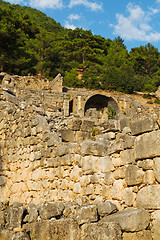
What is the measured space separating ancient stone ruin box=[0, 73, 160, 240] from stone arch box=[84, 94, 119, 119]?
21.1 meters

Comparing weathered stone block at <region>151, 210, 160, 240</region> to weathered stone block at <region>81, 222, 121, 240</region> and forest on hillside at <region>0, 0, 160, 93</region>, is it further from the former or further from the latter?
forest on hillside at <region>0, 0, 160, 93</region>

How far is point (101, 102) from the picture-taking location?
95.6ft

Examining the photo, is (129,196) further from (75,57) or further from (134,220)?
(75,57)

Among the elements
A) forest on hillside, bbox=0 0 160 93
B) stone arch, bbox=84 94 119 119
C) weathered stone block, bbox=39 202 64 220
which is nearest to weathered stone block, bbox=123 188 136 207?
weathered stone block, bbox=39 202 64 220

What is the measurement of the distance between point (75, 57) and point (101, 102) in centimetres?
1500

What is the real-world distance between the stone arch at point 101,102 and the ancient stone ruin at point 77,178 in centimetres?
2115

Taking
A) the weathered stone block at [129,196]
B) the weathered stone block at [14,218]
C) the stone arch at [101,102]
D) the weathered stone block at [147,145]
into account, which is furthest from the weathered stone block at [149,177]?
the stone arch at [101,102]

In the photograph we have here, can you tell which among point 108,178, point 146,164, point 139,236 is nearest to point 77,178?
point 108,178

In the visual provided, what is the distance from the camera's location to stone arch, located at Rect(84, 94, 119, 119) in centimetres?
2801

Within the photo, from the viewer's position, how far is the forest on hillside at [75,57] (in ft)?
92.2

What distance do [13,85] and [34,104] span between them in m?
16.4

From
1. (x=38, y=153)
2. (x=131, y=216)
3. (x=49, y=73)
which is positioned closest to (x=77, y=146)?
(x=38, y=153)

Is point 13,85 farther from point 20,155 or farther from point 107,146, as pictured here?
point 107,146

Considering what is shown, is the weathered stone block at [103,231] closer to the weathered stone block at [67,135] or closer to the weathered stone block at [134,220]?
the weathered stone block at [134,220]
